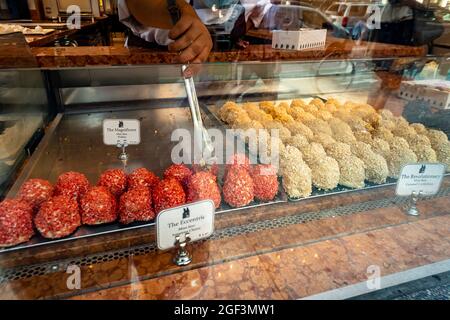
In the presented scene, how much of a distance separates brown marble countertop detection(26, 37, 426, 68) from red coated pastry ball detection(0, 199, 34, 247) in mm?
644

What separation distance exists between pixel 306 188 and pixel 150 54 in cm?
89

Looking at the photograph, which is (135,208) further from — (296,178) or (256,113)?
(256,113)

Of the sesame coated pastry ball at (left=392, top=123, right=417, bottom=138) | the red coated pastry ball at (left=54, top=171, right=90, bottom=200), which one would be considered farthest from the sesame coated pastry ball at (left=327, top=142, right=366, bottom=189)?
the red coated pastry ball at (left=54, top=171, right=90, bottom=200)

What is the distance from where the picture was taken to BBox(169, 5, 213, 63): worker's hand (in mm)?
1152

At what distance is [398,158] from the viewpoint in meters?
1.35

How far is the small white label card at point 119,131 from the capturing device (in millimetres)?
1335

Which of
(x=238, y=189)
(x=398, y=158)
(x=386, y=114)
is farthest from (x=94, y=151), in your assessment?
(x=386, y=114)

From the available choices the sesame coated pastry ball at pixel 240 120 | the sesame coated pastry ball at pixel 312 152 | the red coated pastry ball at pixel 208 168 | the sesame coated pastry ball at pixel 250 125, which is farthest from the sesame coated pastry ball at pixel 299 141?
the red coated pastry ball at pixel 208 168

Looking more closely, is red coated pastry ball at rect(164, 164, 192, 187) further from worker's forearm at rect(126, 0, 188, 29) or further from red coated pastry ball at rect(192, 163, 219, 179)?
worker's forearm at rect(126, 0, 188, 29)

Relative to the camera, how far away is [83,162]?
134cm

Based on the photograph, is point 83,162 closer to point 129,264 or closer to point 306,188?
point 129,264

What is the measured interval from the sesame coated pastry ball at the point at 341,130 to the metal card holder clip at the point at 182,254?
1012 millimetres

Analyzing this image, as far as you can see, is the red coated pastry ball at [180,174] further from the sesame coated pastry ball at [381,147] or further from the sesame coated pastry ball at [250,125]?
the sesame coated pastry ball at [381,147]
